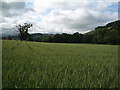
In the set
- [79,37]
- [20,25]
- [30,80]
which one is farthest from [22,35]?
[79,37]

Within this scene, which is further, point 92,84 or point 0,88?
point 92,84

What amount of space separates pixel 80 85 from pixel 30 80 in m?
1.21

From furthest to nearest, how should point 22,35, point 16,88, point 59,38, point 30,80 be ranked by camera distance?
point 59,38
point 22,35
point 30,80
point 16,88

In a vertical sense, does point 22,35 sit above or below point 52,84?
above

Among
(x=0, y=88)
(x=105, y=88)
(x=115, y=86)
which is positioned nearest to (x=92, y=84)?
(x=105, y=88)

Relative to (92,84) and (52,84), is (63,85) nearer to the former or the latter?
(52,84)

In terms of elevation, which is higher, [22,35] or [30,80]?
[22,35]

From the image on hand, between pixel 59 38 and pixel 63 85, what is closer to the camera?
pixel 63 85

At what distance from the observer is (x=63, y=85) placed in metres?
2.96

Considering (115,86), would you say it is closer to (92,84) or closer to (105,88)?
(105,88)

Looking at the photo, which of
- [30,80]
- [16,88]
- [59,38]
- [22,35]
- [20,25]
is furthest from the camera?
[59,38]

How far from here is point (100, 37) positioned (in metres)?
77.3

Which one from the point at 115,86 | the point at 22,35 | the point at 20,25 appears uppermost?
the point at 20,25

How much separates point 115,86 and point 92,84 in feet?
2.06
